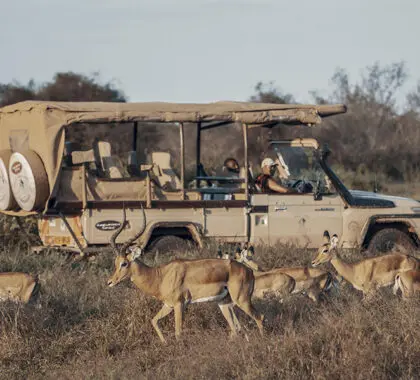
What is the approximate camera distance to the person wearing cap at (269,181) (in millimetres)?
12812

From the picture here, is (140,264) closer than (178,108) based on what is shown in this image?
Yes

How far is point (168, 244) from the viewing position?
1225cm

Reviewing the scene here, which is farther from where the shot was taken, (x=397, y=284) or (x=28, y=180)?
(x=28, y=180)

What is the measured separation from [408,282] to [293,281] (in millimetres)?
1237

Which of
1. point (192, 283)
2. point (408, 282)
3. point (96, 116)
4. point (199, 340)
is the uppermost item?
point (96, 116)

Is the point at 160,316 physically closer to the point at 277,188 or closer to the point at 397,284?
the point at 397,284

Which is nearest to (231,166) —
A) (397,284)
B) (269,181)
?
(269,181)

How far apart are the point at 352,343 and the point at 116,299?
299 centimetres

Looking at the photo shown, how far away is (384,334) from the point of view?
7922 mm

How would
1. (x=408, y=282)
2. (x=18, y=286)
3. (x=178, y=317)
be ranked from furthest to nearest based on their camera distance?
(x=408, y=282), (x=18, y=286), (x=178, y=317)

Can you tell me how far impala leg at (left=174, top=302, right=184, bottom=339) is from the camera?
347 inches

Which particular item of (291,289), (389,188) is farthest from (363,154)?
(291,289)

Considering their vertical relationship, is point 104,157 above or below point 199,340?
above

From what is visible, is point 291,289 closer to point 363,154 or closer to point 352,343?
point 352,343
